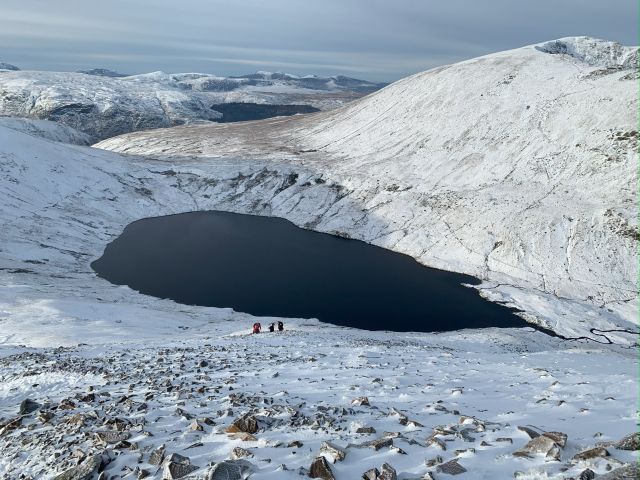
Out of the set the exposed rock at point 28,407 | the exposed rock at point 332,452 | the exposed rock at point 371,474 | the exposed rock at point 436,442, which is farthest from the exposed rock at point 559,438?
the exposed rock at point 28,407

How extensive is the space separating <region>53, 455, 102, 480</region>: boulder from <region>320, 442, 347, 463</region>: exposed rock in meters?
5.39

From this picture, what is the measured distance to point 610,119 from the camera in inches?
2955

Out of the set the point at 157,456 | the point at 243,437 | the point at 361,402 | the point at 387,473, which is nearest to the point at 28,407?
the point at 157,456

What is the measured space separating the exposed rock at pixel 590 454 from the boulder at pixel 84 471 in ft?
36.5

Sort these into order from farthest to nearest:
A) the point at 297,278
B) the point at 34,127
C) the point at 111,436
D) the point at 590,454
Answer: the point at 34,127
the point at 297,278
the point at 111,436
the point at 590,454

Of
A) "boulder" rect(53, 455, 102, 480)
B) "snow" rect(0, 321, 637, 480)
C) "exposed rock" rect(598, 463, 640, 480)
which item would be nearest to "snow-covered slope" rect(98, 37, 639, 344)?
"snow" rect(0, 321, 637, 480)

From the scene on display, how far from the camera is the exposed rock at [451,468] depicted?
998 cm

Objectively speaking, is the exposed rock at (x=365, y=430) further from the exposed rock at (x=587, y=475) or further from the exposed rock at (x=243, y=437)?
the exposed rock at (x=587, y=475)

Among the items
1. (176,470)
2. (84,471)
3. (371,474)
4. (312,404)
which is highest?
(371,474)

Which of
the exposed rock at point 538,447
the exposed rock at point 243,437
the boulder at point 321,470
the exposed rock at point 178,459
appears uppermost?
the exposed rock at point 538,447

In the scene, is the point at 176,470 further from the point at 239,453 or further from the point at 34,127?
the point at 34,127

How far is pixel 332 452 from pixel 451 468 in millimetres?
2770

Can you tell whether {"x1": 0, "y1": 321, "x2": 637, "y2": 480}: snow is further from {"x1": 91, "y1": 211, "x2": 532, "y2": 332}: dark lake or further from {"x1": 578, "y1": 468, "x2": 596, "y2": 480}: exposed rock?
{"x1": 91, "y1": 211, "x2": 532, "y2": 332}: dark lake

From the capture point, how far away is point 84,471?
34.3 feet
